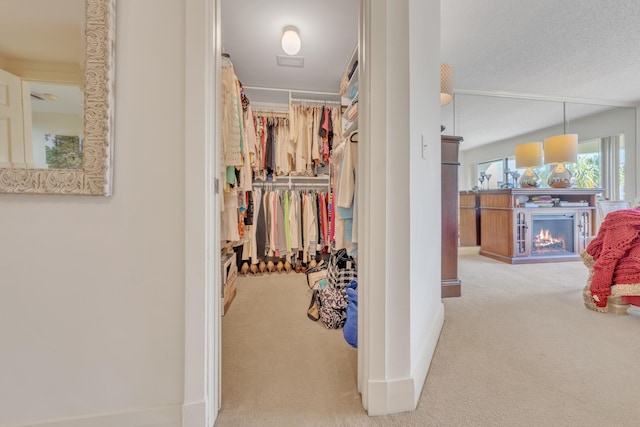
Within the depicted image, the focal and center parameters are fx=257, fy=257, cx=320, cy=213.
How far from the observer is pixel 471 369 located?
1.30 metres

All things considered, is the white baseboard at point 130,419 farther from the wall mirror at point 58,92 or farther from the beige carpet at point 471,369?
the wall mirror at point 58,92

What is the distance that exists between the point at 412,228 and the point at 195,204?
88 centimetres

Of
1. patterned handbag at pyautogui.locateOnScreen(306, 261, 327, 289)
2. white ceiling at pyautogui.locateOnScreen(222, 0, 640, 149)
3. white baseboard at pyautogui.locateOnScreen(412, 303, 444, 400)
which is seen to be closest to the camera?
white baseboard at pyautogui.locateOnScreen(412, 303, 444, 400)

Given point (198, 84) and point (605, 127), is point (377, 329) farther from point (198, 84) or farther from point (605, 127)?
point (605, 127)

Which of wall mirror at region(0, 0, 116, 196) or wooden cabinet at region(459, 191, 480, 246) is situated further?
wooden cabinet at region(459, 191, 480, 246)

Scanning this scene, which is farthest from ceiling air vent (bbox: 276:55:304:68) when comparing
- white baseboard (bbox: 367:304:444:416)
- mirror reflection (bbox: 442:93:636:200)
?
white baseboard (bbox: 367:304:444:416)

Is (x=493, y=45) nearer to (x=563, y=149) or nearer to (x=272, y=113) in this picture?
(x=563, y=149)

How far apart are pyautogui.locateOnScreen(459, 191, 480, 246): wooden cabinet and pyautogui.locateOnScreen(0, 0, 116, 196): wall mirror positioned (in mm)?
4727

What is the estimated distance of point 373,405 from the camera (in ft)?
3.36

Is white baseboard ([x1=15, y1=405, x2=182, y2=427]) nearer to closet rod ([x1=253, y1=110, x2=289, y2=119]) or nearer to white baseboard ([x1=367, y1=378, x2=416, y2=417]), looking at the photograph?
white baseboard ([x1=367, y1=378, x2=416, y2=417])

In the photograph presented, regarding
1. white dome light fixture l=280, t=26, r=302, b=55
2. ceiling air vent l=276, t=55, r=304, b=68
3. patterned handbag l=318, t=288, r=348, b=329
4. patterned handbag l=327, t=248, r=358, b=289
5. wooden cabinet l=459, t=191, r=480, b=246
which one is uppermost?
ceiling air vent l=276, t=55, r=304, b=68

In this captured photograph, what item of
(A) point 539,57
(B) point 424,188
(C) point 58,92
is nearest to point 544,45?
(A) point 539,57

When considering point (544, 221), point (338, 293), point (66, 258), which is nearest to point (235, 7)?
point (66, 258)

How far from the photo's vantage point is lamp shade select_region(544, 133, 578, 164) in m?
3.56
